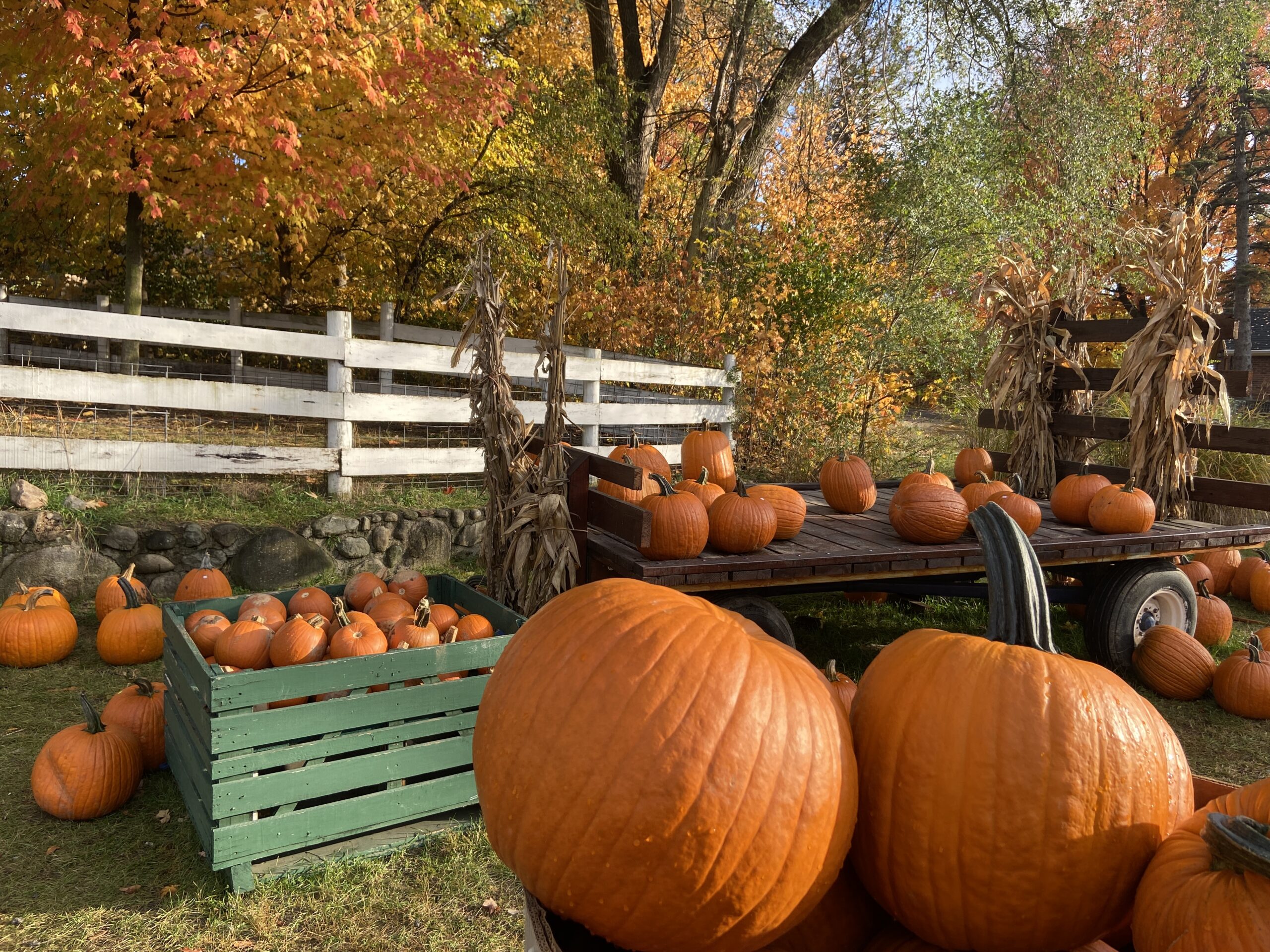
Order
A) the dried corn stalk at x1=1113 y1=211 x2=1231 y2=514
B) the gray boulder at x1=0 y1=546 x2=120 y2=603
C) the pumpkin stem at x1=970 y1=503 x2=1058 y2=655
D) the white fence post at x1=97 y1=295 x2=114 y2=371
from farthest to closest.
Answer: the white fence post at x1=97 y1=295 x2=114 y2=371 < the dried corn stalk at x1=1113 y1=211 x2=1231 y2=514 < the gray boulder at x1=0 y1=546 x2=120 y2=603 < the pumpkin stem at x1=970 y1=503 x2=1058 y2=655

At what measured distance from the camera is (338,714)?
110 inches

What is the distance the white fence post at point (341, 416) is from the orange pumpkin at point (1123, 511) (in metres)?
5.04

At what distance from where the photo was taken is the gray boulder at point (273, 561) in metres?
5.62

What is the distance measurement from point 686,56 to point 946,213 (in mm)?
8500

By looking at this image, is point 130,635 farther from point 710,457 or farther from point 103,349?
point 103,349

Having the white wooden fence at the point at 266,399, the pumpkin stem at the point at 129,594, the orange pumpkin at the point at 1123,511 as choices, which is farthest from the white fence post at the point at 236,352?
the orange pumpkin at the point at 1123,511

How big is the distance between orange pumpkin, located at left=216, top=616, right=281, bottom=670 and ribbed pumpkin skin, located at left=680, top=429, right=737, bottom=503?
2575 mm

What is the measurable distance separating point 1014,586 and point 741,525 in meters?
2.39

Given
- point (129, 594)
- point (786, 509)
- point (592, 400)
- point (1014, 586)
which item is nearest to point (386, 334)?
point (592, 400)

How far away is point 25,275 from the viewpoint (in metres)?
12.3

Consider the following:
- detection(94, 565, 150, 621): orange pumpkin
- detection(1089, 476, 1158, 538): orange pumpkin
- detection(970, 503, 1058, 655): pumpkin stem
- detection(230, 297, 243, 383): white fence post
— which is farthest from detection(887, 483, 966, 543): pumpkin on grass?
detection(230, 297, 243, 383): white fence post

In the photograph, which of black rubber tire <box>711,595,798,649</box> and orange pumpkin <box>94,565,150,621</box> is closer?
black rubber tire <box>711,595,798,649</box>

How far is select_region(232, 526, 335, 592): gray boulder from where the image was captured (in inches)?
221

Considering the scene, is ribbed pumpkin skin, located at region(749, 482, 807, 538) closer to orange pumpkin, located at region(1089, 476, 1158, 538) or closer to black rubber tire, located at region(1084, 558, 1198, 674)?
orange pumpkin, located at region(1089, 476, 1158, 538)
